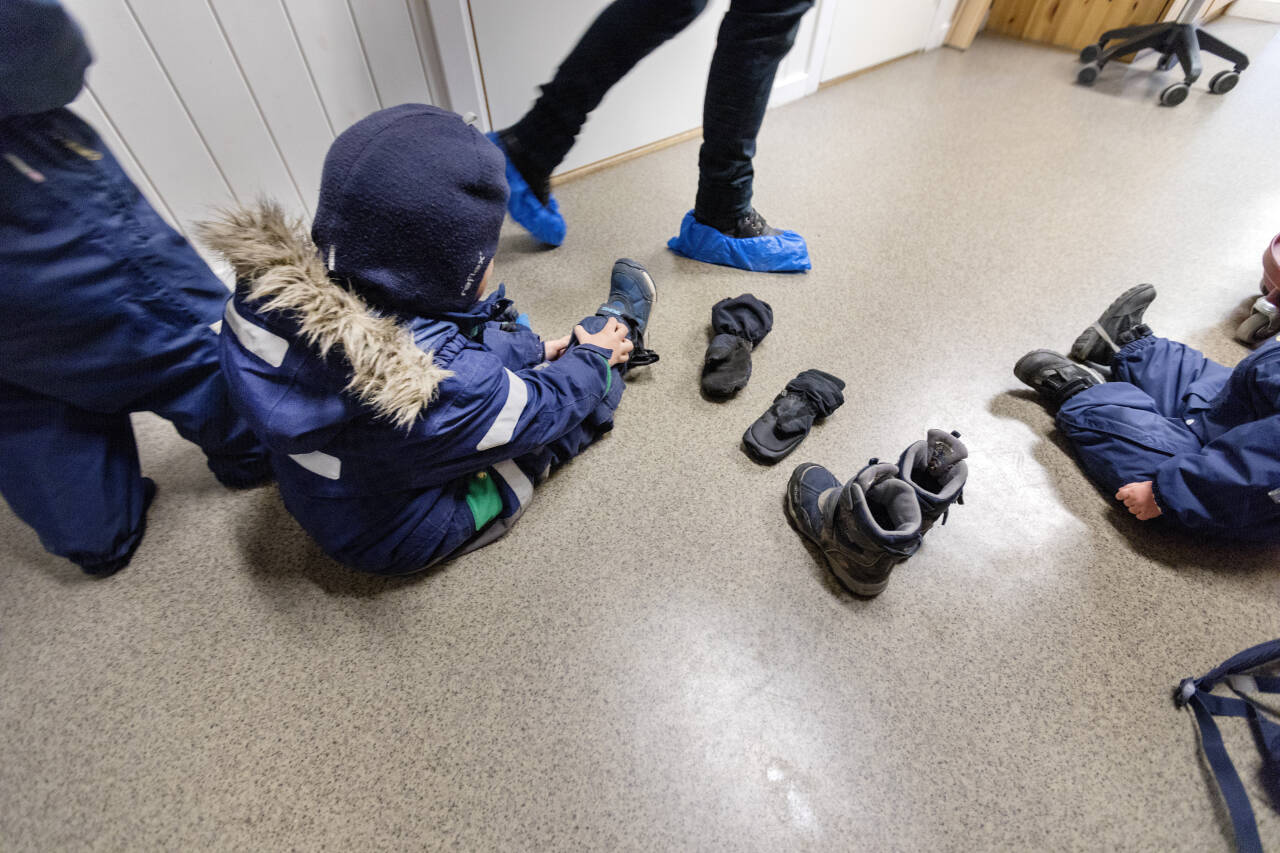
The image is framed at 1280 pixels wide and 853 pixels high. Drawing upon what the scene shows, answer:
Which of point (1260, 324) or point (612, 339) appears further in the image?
point (1260, 324)

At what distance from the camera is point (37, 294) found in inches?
28.0

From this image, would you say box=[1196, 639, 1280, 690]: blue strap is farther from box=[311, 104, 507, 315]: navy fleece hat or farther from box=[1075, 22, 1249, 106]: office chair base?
box=[1075, 22, 1249, 106]: office chair base

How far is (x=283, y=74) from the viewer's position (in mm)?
1206

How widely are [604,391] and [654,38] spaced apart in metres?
0.70

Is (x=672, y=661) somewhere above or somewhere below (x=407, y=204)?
below

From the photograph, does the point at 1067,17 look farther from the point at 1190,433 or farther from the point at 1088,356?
the point at 1190,433

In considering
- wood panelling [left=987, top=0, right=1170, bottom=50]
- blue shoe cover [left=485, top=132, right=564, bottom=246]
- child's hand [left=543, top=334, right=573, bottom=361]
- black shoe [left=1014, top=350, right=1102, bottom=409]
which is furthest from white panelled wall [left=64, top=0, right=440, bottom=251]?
wood panelling [left=987, top=0, right=1170, bottom=50]

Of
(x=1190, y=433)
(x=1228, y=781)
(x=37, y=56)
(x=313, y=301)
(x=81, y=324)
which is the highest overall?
(x=37, y=56)

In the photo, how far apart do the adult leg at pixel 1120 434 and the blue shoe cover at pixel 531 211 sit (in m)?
1.16

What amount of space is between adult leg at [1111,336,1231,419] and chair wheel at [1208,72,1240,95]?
6.07 ft

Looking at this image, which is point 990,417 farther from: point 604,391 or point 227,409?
point 227,409

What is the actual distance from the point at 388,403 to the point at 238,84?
1000 mm

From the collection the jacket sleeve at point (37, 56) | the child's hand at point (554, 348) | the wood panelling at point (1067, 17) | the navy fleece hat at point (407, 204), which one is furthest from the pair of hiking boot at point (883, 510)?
the wood panelling at point (1067, 17)

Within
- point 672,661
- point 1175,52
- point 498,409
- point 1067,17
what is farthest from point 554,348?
point 1067,17
